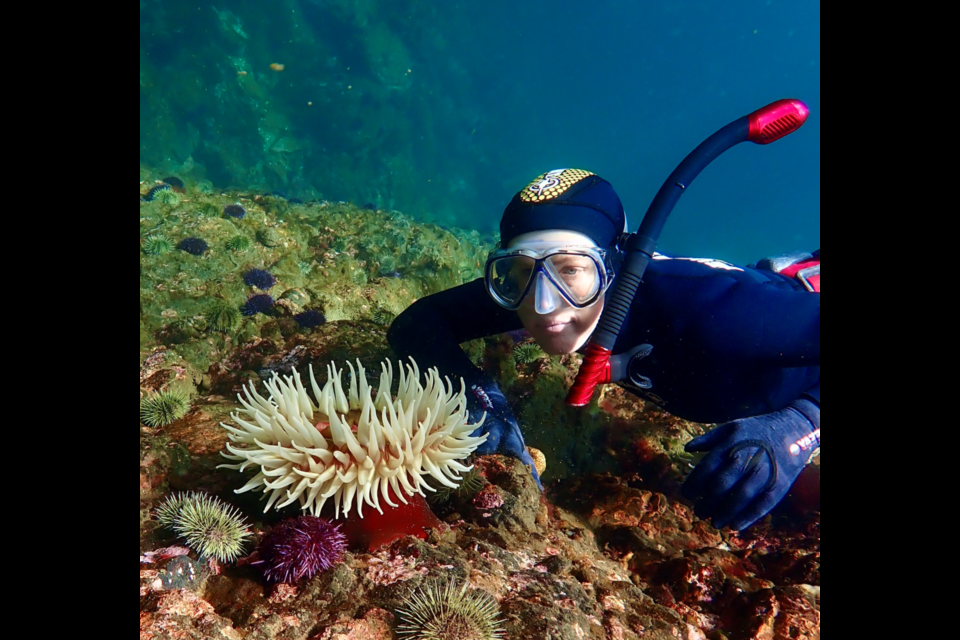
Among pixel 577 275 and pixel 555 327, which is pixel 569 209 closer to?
pixel 577 275

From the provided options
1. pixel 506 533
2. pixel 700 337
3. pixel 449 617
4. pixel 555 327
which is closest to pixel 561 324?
pixel 555 327

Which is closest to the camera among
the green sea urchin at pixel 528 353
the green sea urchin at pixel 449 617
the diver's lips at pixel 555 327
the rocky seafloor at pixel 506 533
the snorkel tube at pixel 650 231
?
the green sea urchin at pixel 449 617

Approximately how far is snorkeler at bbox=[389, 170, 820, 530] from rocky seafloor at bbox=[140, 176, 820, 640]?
1.48 ft

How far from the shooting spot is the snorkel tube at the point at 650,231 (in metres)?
2.77

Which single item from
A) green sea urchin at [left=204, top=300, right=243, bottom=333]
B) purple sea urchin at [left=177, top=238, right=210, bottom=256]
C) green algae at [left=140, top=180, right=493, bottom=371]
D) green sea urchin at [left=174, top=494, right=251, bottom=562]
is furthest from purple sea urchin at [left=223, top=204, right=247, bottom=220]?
green sea urchin at [left=174, top=494, right=251, bottom=562]

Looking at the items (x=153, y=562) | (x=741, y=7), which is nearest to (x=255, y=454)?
(x=153, y=562)

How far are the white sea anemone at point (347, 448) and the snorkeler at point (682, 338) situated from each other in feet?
2.34

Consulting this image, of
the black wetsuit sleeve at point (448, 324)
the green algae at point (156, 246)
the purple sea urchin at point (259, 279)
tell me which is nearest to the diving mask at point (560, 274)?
the black wetsuit sleeve at point (448, 324)

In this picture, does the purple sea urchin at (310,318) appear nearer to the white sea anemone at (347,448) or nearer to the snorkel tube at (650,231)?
the white sea anemone at (347,448)

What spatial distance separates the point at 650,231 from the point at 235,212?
8575 mm

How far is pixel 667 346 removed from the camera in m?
3.28

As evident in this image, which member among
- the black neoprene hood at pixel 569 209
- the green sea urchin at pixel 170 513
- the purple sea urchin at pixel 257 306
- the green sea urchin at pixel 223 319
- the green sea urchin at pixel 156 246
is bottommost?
the green sea urchin at pixel 170 513

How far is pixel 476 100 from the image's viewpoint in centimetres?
5844
